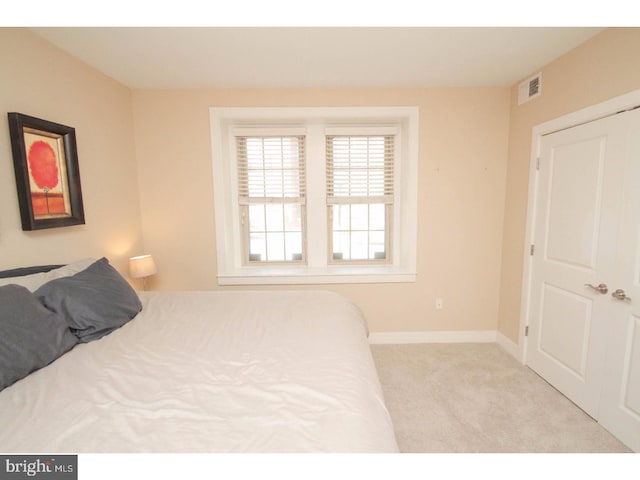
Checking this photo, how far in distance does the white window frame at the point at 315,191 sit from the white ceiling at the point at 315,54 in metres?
0.26

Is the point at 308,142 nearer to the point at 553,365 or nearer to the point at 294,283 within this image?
the point at 294,283

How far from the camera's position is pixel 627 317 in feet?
5.11

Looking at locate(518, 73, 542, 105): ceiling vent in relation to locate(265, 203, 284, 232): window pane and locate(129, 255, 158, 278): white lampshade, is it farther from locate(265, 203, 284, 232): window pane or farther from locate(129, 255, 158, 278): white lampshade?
locate(129, 255, 158, 278): white lampshade

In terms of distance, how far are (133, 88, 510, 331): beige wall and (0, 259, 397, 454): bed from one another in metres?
1.05

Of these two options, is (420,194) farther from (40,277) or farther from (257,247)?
(40,277)

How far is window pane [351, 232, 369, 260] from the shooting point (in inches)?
119

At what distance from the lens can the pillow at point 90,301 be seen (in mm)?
1361

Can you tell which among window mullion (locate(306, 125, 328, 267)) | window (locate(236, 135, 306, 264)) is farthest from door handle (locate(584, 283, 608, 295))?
window (locate(236, 135, 306, 264))

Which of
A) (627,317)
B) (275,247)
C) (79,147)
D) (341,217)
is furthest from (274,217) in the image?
(627,317)

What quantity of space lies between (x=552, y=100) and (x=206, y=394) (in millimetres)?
2919

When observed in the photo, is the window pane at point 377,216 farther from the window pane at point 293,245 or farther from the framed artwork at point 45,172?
the framed artwork at point 45,172
